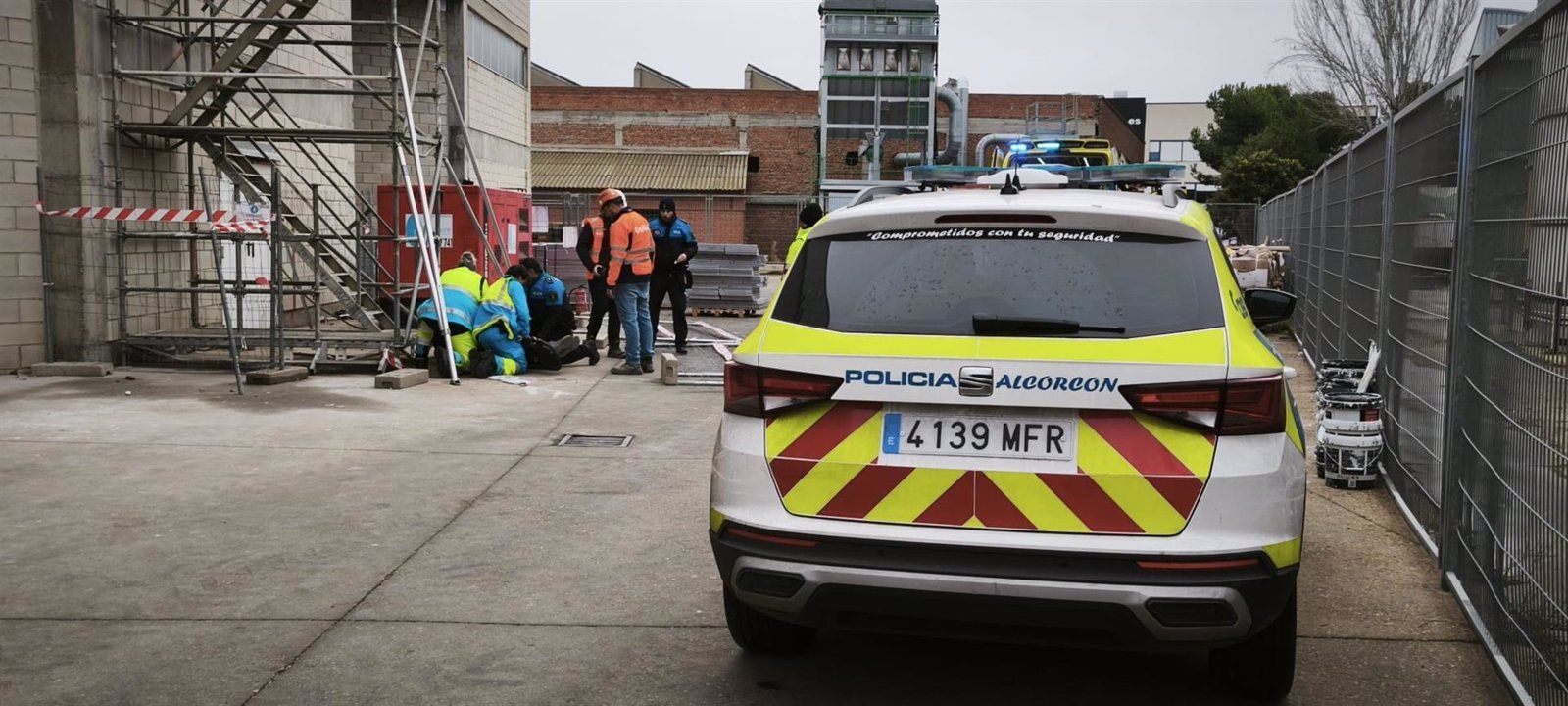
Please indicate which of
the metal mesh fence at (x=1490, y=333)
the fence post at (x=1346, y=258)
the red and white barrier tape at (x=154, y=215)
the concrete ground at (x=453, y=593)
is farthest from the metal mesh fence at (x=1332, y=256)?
the red and white barrier tape at (x=154, y=215)

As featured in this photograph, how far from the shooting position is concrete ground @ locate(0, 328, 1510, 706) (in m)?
4.57

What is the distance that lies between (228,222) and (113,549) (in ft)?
21.6

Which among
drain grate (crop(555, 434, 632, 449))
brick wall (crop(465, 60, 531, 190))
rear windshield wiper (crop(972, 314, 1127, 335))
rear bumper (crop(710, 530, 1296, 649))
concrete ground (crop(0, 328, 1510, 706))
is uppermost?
brick wall (crop(465, 60, 531, 190))

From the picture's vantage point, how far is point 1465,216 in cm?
538

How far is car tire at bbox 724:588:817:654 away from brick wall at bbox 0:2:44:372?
10.4m

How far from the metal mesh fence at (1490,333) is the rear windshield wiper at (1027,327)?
131 cm

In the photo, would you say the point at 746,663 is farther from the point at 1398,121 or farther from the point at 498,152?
the point at 498,152

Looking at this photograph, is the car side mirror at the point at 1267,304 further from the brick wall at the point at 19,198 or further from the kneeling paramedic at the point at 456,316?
the brick wall at the point at 19,198

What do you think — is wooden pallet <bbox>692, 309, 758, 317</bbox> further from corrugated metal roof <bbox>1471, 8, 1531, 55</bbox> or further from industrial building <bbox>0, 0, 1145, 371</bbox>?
corrugated metal roof <bbox>1471, 8, 1531, 55</bbox>

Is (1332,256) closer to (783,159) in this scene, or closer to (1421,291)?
(1421,291)

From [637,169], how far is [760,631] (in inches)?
2209

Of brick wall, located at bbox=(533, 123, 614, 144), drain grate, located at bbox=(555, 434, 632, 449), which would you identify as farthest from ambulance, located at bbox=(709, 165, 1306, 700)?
brick wall, located at bbox=(533, 123, 614, 144)

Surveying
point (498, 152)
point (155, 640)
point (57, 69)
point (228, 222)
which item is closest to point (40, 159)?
point (57, 69)

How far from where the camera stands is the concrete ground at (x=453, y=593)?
4566 millimetres
